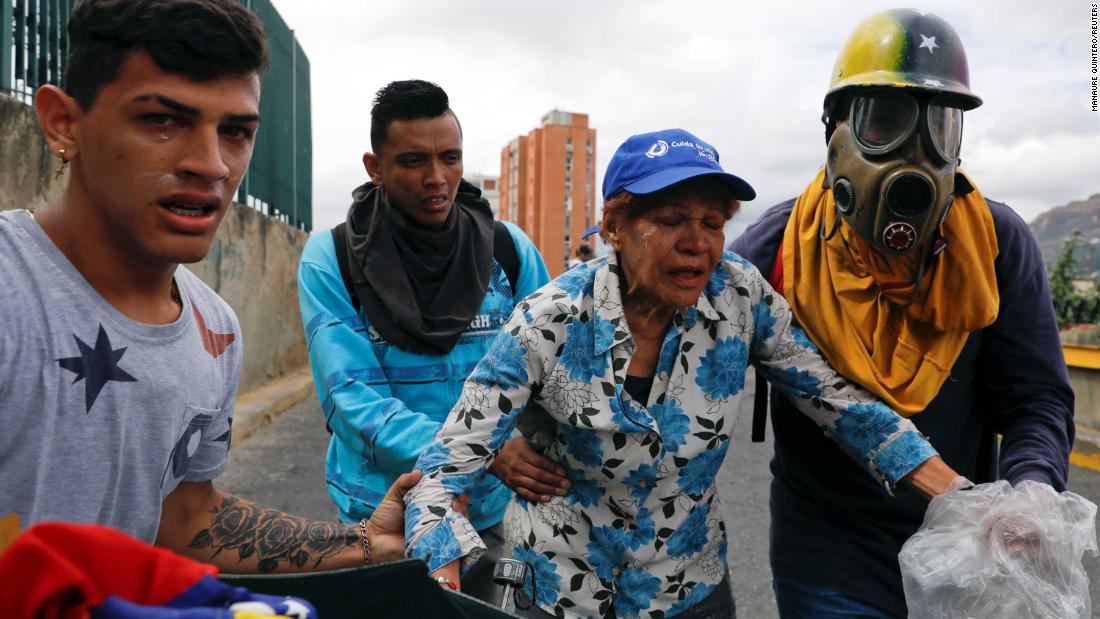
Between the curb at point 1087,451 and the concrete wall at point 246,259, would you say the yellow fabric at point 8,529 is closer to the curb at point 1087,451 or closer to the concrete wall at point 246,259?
the concrete wall at point 246,259

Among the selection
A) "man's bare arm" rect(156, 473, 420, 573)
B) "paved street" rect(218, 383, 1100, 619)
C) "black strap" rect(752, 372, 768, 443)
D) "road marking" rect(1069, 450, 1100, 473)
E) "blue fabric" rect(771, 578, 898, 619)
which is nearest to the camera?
"man's bare arm" rect(156, 473, 420, 573)

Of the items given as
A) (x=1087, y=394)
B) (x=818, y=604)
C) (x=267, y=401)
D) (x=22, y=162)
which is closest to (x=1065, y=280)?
(x=1087, y=394)

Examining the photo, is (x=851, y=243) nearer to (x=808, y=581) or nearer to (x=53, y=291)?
(x=808, y=581)

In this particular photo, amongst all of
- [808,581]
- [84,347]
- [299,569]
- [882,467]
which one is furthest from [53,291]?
[808,581]

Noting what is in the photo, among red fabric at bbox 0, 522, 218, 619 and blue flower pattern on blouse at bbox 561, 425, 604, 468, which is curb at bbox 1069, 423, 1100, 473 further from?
red fabric at bbox 0, 522, 218, 619

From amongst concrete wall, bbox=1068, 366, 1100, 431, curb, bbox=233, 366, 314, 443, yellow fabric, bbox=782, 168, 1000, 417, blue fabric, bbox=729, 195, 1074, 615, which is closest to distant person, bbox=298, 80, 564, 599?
blue fabric, bbox=729, 195, 1074, 615

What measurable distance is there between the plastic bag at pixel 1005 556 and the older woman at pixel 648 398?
0.13 meters

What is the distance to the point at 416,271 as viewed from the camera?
8.77 ft

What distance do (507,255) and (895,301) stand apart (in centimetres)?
128

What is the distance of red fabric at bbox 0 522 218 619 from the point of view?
70 centimetres

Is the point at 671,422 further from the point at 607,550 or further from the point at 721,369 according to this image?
the point at 607,550

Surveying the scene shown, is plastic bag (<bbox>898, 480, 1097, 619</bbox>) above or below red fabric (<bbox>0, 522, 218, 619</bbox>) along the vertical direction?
below

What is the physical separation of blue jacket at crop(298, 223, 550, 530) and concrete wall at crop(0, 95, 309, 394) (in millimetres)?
2546

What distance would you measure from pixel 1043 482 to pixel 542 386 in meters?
1.19
